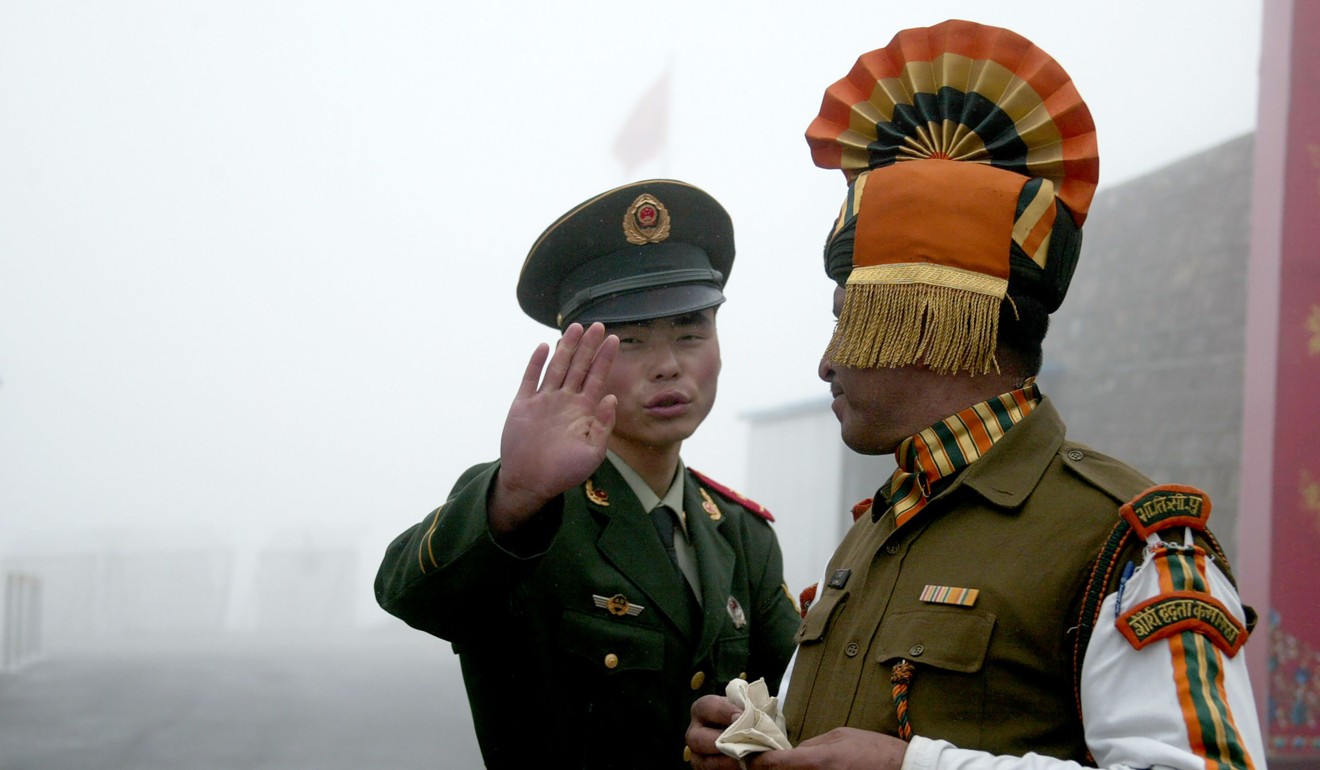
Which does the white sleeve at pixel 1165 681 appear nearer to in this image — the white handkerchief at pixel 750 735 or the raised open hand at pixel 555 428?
the white handkerchief at pixel 750 735

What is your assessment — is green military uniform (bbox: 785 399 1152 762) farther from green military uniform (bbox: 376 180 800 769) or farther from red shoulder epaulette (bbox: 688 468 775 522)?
red shoulder epaulette (bbox: 688 468 775 522)

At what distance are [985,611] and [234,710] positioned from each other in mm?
2408

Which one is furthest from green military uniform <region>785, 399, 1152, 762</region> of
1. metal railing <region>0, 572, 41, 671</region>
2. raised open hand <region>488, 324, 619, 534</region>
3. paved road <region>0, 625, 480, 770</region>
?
metal railing <region>0, 572, 41, 671</region>

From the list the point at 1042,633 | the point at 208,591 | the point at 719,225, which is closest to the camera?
the point at 1042,633

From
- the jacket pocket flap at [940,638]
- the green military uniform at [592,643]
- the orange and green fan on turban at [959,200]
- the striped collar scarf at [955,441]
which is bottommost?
the green military uniform at [592,643]

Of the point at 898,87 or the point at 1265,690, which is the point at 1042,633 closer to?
the point at 898,87

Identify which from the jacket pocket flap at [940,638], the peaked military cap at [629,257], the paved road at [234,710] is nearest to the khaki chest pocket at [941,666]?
the jacket pocket flap at [940,638]

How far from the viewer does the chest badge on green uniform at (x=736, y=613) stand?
1962 mm

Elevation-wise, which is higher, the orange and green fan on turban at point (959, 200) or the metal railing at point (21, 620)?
the orange and green fan on turban at point (959, 200)

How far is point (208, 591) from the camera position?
306cm

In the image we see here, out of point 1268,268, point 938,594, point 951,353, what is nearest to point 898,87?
point 951,353

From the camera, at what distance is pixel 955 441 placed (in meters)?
1.32

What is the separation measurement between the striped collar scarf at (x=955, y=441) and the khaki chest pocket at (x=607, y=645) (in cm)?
58

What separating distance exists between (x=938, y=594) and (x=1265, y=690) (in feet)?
10.0
